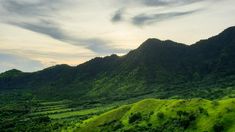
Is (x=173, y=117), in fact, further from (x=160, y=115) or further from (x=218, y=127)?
(x=218, y=127)

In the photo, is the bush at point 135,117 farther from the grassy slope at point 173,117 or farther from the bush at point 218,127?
the bush at point 218,127

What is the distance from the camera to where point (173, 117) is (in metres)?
134

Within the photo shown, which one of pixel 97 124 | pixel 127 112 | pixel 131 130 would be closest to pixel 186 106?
pixel 131 130

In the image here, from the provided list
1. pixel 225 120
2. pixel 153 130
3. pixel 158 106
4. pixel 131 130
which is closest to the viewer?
pixel 225 120

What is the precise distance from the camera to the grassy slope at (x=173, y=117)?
119 m

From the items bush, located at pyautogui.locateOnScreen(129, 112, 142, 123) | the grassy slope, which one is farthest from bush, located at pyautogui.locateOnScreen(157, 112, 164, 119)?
bush, located at pyautogui.locateOnScreen(129, 112, 142, 123)

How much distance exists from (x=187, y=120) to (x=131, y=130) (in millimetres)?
24424

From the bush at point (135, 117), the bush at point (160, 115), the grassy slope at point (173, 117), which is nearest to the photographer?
A: the grassy slope at point (173, 117)

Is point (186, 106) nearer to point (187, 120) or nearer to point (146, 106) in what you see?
point (187, 120)

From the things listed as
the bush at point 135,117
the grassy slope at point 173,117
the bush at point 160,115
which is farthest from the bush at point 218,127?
→ the bush at point 135,117

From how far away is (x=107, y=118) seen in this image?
168m

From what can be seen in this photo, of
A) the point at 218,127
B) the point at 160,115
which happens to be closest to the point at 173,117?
the point at 160,115

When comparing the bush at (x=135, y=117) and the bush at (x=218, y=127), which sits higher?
the bush at (x=135, y=117)

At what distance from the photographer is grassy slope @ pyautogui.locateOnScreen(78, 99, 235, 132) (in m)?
119
